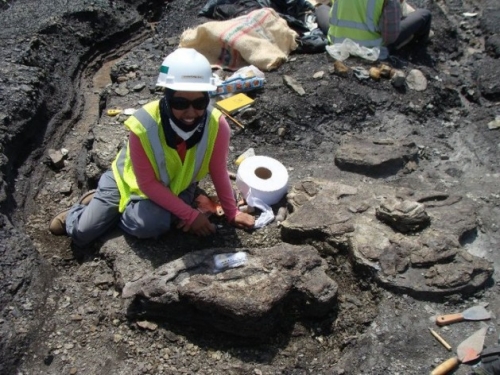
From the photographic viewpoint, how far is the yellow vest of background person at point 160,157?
112 inches

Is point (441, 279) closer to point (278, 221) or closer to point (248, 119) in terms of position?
point (278, 221)

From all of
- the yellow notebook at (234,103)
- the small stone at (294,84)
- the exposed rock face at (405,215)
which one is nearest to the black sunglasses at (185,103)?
the exposed rock face at (405,215)

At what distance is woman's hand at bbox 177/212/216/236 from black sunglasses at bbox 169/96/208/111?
753mm

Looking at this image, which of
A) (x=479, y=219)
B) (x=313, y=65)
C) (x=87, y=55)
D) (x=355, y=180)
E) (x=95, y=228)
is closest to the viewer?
(x=95, y=228)

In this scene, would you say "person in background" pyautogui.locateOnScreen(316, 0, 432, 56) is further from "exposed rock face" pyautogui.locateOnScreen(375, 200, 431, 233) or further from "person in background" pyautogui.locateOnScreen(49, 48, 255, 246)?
"person in background" pyautogui.locateOnScreen(49, 48, 255, 246)

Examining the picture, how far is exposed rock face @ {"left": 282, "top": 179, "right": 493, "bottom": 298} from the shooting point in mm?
2961

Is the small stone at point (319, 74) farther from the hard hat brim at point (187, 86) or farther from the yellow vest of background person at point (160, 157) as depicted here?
the hard hat brim at point (187, 86)

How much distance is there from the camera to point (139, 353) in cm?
274

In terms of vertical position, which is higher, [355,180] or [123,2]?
[123,2]

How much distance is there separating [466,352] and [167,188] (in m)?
2.01

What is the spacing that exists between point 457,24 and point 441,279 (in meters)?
4.71

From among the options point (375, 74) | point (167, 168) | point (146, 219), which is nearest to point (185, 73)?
point (167, 168)

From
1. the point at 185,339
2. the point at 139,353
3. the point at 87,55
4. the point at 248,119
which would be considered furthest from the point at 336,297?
the point at 87,55

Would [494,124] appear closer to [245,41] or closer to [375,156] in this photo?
[375,156]
